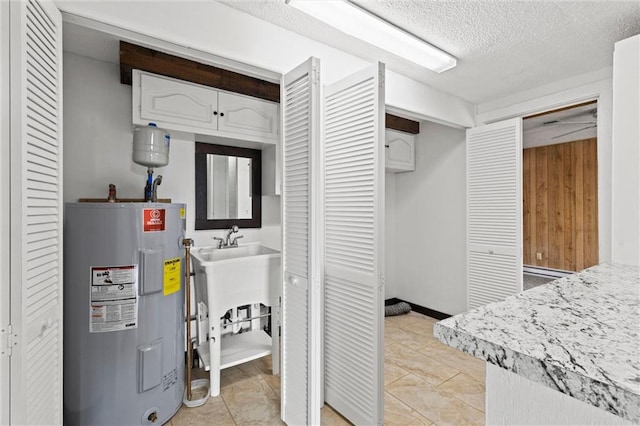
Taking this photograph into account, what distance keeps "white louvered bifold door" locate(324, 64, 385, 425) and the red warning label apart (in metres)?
0.98

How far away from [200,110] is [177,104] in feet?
0.48

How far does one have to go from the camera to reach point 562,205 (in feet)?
14.1

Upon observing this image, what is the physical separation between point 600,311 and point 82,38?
267 cm

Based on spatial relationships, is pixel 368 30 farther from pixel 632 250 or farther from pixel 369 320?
pixel 632 250

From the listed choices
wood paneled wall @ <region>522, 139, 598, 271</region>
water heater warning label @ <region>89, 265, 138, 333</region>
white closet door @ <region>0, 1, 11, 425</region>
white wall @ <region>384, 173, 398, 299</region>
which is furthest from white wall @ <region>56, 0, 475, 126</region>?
wood paneled wall @ <region>522, 139, 598, 271</region>

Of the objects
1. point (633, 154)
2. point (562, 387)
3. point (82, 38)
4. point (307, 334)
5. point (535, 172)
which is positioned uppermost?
point (82, 38)

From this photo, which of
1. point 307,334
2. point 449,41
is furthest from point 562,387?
point 449,41

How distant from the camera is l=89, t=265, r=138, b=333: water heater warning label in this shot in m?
1.54

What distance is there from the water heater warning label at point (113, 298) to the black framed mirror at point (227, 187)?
95 cm

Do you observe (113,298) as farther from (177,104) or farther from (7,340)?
(177,104)

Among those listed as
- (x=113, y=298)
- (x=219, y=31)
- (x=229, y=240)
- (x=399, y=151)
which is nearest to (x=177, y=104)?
(x=219, y=31)

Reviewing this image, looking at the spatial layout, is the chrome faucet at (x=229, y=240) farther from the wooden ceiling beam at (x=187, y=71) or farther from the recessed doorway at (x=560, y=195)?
the recessed doorway at (x=560, y=195)

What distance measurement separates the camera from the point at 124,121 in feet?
7.30

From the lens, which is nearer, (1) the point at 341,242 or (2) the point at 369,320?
(2) the point at 369,320
